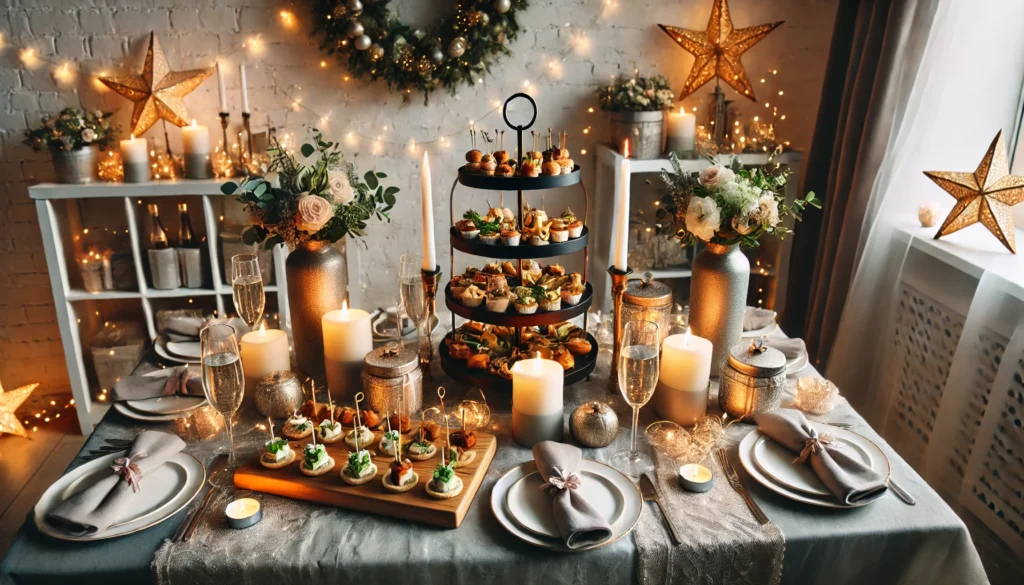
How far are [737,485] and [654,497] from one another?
0.16 metres

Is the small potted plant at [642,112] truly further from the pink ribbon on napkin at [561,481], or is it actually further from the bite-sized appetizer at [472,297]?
the pink ribbon on napkin at [561,481]

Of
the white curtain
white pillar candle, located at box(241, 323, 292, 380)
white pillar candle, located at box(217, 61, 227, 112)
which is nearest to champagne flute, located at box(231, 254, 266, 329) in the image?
white pillar candle, located at box(241, 323, 292, 380)

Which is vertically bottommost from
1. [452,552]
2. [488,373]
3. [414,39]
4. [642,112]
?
[452,552]

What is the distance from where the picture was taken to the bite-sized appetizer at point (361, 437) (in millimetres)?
1347

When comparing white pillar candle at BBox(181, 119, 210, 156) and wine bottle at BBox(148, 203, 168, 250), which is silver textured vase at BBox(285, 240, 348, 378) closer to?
white pillar candle at BBox(181, 119, 210, 156)

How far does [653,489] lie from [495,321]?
1.52 ft

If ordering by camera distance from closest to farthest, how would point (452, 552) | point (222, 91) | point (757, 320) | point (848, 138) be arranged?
point (452, 552)
point (757, 320)
point (848, 138)
point (222, 91)

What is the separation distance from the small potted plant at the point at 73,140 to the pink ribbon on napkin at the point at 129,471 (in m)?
1.71

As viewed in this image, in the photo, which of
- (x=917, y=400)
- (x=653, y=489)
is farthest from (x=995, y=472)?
(x=653, y=489)

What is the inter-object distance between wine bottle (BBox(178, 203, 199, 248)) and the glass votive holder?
2.23 metres

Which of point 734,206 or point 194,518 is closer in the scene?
point 194,518

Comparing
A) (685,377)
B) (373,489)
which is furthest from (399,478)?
(685,377)

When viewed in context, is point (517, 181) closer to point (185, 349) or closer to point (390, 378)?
point (390, 378)

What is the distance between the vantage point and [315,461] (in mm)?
1267
